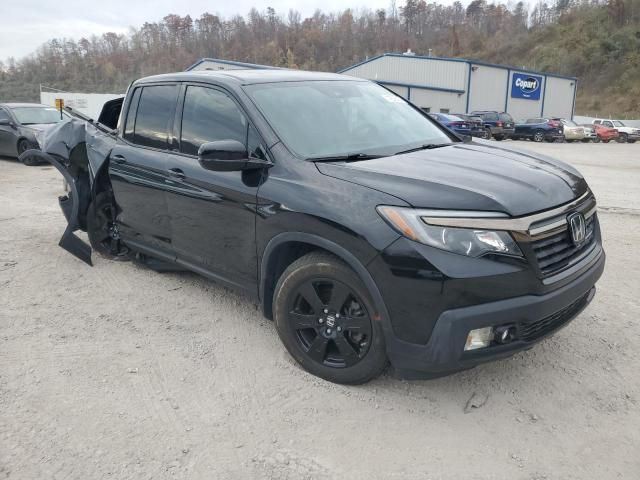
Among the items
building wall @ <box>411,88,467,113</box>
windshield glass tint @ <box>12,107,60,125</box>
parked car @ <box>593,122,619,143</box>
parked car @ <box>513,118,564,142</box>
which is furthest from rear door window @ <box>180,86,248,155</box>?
building wall @ <box>411,88,467,113</box>

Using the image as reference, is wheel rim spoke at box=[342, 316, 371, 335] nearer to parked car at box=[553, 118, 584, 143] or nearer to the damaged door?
the damaged door

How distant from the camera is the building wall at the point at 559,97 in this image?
43531mm

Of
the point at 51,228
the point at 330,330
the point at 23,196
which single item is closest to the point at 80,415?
the point at 330,330

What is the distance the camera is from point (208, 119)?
3.88 metres

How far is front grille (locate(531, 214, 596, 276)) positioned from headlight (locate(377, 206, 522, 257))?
16 cm

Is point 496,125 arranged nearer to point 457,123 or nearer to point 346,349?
point 457,123

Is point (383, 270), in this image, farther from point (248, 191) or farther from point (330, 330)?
point (248, 191)

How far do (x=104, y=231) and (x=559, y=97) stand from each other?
151 ft

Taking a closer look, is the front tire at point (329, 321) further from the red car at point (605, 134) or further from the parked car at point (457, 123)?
the red car at point (605, 134)

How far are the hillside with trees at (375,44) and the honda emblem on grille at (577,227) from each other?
206 ft

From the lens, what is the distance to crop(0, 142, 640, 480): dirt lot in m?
2.56

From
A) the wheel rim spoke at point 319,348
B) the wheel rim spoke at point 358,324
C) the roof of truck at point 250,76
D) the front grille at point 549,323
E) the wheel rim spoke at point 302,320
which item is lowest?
the wheel rim spoke at point 319,348

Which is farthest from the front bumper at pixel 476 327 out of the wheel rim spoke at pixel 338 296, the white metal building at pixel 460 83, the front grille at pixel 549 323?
the white metal building at pixel 460 83

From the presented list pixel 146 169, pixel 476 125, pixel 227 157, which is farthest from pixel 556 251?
pixel 476 125
